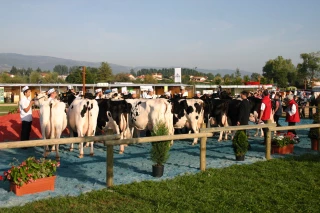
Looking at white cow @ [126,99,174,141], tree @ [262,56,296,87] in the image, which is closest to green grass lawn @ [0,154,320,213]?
white cow @ [126,99,174,141]

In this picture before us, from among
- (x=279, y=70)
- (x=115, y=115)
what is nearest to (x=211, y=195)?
(x=115, y=115)

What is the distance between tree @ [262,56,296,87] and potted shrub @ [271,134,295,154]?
4384 inches

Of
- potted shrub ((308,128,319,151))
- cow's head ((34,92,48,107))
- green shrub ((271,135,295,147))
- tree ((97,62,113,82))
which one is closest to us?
green shrub ((271,135,295,147))

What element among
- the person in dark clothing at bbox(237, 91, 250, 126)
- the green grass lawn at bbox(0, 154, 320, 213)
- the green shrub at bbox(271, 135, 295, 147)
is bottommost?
the green grass lawn at bbox(0, 154, 320, 213)

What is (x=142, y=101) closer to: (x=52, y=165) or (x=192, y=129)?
(x=192, y=129)

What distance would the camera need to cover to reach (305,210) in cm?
640

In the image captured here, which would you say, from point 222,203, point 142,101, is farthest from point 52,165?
point 142,101

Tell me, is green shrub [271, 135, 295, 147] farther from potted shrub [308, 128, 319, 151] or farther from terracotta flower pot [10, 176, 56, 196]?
terracotta flower pot [10, 176, 56, 196]

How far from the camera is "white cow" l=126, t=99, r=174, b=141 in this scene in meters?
12.4

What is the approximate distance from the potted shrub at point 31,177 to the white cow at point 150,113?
5.27 metres

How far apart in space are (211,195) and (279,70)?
122337 millimetres

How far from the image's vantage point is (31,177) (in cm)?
716

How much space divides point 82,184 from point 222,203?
10.5ft

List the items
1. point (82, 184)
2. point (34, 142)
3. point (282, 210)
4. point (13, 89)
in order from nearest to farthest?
point (282, 210) → point (34, 142) → point (82, 184) → point (13, 89)
